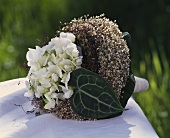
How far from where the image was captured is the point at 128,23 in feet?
17.3

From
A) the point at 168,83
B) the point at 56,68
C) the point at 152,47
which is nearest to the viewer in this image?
the point at 56,68

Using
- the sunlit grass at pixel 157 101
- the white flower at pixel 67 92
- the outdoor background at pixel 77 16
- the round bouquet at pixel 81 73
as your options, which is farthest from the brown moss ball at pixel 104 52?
the outdoor background at pixel 77 16

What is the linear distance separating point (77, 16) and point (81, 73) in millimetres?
3220

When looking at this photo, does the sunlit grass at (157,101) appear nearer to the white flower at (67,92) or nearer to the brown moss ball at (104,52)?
the brown moss ball at (104,52)

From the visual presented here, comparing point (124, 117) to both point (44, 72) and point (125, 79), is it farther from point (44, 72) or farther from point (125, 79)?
point (44, 72)

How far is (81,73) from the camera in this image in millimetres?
1943

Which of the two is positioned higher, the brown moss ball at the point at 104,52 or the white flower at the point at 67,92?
the brown moss ball at the point at 104,52

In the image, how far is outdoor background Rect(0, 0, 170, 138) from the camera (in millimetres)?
4465

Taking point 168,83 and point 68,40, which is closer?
point 68,40

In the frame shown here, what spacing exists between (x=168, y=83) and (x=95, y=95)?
171 centimetres

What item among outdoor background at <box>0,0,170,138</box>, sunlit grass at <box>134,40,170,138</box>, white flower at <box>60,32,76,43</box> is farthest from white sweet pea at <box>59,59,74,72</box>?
outdoor background at <box>0,0,170,138</box>

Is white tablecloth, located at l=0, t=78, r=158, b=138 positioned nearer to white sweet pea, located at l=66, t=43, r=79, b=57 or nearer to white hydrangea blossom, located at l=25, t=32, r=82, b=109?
white hydrangea blossom, located at l=25, t=32, r=82, b=109

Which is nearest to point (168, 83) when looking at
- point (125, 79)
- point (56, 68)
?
point (125, 79)

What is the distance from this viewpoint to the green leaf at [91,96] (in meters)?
1.95
